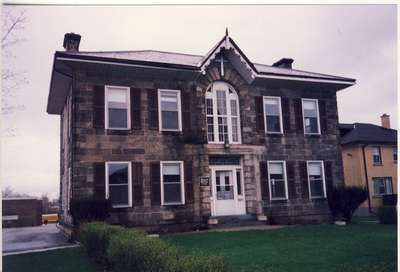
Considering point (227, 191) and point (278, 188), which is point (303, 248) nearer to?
point (227, 191)

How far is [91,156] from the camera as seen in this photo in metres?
16.0

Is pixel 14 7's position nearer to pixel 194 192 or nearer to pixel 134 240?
pixel 134 240

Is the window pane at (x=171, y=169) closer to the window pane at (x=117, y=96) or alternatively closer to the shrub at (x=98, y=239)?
the window pane at (x=117, y=96)

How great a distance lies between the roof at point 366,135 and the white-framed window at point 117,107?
19336 millimetres

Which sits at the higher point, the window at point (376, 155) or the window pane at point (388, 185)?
the window at point (376, 155)

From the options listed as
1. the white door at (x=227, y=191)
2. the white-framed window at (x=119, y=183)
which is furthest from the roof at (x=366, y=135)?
the white-framed window at (x=119, y=183)

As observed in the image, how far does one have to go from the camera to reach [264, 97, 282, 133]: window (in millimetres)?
19656

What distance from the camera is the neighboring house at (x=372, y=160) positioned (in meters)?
29.6

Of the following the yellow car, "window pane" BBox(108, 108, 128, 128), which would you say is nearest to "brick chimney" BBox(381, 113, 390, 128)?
"window pane" BBox(108, 108, 128, 128)

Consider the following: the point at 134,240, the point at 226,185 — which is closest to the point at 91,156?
the point at 226,185

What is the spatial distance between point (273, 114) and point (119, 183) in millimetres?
8580

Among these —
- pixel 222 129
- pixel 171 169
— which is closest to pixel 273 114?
pixel 222 129

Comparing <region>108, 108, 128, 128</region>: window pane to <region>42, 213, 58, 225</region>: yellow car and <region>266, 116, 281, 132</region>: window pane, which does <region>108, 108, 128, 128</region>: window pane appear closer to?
<region>266, 116, 281, 132</region>: window pane

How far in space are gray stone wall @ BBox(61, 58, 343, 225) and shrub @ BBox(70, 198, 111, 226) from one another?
0.79 metres
